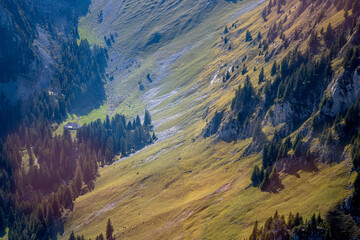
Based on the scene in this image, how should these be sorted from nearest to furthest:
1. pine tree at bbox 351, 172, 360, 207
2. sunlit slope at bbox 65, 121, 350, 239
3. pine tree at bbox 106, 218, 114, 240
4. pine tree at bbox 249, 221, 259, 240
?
pine tree at bbox 351, 172, 360, 207, pine tree at bbox 249, 221, 259, 240, sunlit slope at bbox 65, 121, 350, 239, pine tree at bbox 106, 218, 114, 240

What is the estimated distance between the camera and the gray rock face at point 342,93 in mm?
98250

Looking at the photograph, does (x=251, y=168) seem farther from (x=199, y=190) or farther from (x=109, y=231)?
(x=109, y=231)

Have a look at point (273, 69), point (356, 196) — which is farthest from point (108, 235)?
point (273, 69)

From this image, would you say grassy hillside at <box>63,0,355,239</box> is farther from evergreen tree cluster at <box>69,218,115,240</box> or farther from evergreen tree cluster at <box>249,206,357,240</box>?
evergreen tree cluster at <box>249,206,357,240</box>

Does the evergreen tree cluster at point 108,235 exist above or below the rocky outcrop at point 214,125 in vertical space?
below

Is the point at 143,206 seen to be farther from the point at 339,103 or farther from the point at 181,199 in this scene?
the point at 339,103

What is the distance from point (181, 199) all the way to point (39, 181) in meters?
106

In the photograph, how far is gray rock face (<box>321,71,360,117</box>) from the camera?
98.2 meters

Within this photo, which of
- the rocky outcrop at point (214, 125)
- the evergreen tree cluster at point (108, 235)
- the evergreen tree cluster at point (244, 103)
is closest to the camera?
the evergreen tree cluster at point (108, 235)

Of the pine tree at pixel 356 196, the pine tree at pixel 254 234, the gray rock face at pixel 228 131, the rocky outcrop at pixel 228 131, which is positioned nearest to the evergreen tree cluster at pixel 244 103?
the rocky outcrop at pixel 228 131

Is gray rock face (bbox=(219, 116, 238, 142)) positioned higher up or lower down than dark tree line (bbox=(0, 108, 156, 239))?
lower down

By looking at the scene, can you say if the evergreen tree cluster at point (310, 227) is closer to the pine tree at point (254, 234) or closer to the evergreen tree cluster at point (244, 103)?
the pine tree at point (254, 234)

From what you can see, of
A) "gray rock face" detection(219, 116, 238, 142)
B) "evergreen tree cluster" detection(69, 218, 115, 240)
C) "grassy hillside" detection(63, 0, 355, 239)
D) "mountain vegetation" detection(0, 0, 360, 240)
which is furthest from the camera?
"gray rock face" detection(219, 116, 238, 142)

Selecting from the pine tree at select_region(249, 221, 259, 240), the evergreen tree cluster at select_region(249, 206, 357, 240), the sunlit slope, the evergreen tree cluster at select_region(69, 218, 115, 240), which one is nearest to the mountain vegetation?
the evergreen tree cluster at select_region(249, 206, 357, 240)
